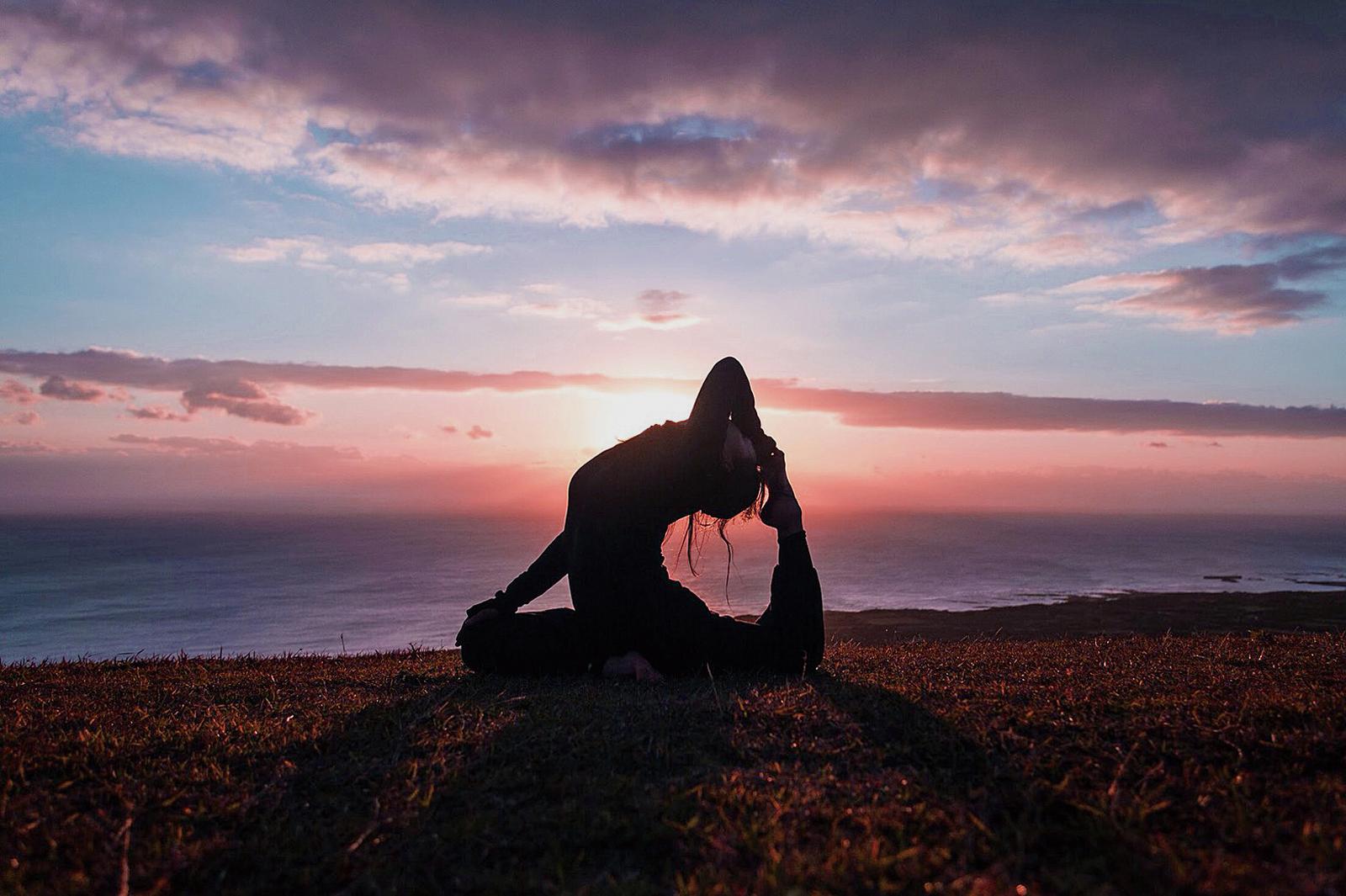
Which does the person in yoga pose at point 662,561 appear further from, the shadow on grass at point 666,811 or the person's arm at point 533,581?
the shadow on grass at point 666,811

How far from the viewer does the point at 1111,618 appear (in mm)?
55000

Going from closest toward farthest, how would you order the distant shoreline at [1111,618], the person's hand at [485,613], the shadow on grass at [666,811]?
the shadow on grass at [666,811] → the person's hand at [485,613] → the distant shoreline at [1111,618]

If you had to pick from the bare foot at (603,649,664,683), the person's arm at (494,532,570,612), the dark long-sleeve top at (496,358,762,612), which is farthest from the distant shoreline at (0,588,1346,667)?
the dark long-sleeve top at (496,358,762,612)

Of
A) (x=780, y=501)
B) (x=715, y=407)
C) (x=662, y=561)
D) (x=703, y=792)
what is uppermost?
(x=715, y=407)

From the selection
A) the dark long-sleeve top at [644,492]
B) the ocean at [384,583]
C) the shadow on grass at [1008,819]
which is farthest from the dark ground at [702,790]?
the ocean at [384,583]

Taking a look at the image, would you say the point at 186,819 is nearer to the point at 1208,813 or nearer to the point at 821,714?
the point at 821,714

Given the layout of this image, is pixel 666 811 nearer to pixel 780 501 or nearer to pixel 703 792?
pixel 703 792

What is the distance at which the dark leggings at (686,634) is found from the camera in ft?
20.5

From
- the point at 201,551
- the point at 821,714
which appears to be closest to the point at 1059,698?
the point at 821,714

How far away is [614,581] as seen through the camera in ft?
20.5

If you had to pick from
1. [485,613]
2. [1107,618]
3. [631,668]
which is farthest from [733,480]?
[1107,618]

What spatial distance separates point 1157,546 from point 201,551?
9088 inches

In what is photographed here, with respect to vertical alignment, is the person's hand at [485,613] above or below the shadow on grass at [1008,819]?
above

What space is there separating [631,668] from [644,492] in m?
1.43
